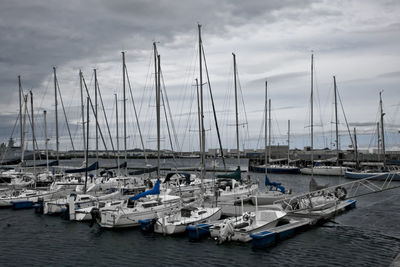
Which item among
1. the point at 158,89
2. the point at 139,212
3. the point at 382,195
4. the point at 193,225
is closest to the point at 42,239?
the point at 139,212

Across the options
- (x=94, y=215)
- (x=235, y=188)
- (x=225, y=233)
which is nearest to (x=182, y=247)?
(x=225, y=233)

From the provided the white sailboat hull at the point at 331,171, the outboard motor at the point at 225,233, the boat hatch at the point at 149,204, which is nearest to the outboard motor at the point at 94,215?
the boat hatch at the point at 149,204

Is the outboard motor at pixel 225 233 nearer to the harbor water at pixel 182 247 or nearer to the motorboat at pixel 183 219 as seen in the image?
the harbor water at pixel 182 247

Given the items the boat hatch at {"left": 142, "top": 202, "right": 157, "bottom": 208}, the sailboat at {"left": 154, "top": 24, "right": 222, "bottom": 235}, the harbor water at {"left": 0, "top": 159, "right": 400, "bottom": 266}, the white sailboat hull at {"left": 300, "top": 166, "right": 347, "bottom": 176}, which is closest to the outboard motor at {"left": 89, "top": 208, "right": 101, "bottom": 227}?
the harbor water at {"left": 0, "top": 159, "right": 400, "bottom": 266}

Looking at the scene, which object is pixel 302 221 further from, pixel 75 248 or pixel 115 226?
pixel 75 248

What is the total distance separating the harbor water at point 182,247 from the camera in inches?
862

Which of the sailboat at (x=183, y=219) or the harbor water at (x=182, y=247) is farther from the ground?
the sailboat at (x=183, y=219)

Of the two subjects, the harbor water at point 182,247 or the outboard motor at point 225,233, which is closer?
the harbor water at point 182,247

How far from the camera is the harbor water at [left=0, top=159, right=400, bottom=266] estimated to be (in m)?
21.9

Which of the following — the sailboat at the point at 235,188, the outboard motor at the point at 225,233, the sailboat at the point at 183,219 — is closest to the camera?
the outboard motor at the point at 225,233

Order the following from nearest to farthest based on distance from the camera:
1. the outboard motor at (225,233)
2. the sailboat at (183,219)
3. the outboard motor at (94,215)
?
the outboard motor at (225,233) < the sailboat at (183,219) < the outboard motor at (94,215)

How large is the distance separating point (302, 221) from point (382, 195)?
26662 mm

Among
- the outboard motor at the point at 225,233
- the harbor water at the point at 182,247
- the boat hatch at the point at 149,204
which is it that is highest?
the boat hatch at the point at 149,204

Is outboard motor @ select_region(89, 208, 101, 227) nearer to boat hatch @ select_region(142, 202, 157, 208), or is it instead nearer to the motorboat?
boat hatch @ select_region(142, 202, 157, 208)
